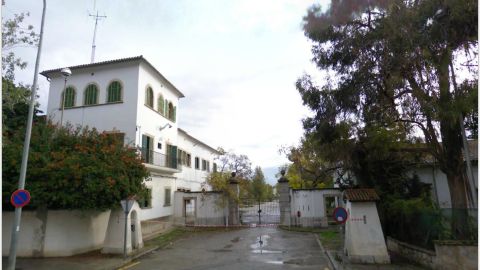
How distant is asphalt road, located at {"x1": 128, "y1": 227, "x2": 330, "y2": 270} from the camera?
42.9ft

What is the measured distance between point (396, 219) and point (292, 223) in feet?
41.0

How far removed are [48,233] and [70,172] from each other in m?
2.91

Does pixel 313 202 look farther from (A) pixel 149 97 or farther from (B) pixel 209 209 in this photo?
(A) pixel 149 97

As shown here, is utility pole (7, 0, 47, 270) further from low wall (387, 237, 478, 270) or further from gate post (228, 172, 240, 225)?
gate post (228, 172, 240, 225)

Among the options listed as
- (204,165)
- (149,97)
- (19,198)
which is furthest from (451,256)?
(204,165)

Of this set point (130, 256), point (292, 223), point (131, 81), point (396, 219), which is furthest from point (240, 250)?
point (131, 81)

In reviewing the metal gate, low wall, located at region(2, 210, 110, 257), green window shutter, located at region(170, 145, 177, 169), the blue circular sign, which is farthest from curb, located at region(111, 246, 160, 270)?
the metal gate

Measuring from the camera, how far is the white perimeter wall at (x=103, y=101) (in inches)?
936

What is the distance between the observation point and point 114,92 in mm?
24359

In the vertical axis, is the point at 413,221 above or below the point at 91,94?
below

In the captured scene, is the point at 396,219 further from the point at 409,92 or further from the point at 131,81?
the point at 131,81

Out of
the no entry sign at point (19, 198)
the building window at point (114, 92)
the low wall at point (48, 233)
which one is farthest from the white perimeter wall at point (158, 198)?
the no entry sign at point (19, 198)

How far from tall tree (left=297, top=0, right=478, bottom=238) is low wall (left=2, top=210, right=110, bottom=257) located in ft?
34.2

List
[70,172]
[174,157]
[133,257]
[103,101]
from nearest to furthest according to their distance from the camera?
[70,172], [133,257], [103,101], [174,157]
